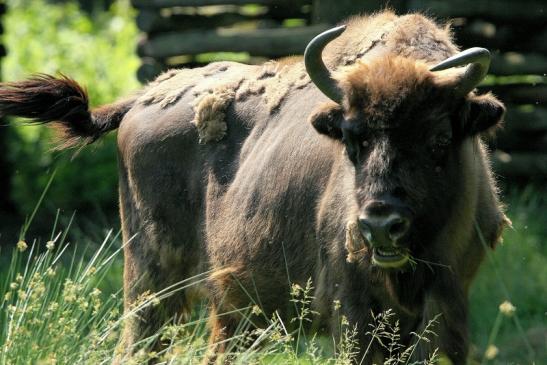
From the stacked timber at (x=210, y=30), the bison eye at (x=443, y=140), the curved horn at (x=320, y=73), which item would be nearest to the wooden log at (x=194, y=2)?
the stacked timber at (x=210, y=30)

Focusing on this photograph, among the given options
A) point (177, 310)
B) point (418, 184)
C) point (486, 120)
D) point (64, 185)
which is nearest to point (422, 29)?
point (486, 120)

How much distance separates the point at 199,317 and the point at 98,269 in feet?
2.97

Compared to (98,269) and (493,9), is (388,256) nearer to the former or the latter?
(98,269)

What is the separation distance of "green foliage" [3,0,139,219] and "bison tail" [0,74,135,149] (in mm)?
1297

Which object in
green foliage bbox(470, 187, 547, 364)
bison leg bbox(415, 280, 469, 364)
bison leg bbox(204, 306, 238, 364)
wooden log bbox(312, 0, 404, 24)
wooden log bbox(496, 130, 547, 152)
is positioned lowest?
green foliage bbox(470, 187, 547, 364)

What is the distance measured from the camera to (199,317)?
5723 millimetres

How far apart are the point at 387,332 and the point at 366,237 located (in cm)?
49

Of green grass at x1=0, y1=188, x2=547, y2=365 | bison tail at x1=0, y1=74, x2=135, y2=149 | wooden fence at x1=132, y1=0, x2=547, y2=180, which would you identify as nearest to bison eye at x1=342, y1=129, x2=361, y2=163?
green grass at x1=0, y1=188, x2=547, y2=365

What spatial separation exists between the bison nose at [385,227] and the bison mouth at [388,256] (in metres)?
0.07

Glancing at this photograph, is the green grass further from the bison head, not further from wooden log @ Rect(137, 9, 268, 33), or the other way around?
wooden log @ Rect(137, 9, 268, 33)

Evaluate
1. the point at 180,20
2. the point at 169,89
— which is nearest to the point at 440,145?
the point at 169,89

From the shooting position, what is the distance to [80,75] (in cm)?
1583

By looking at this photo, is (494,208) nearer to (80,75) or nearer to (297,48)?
(297,48)

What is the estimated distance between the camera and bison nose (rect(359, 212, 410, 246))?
190 inches
